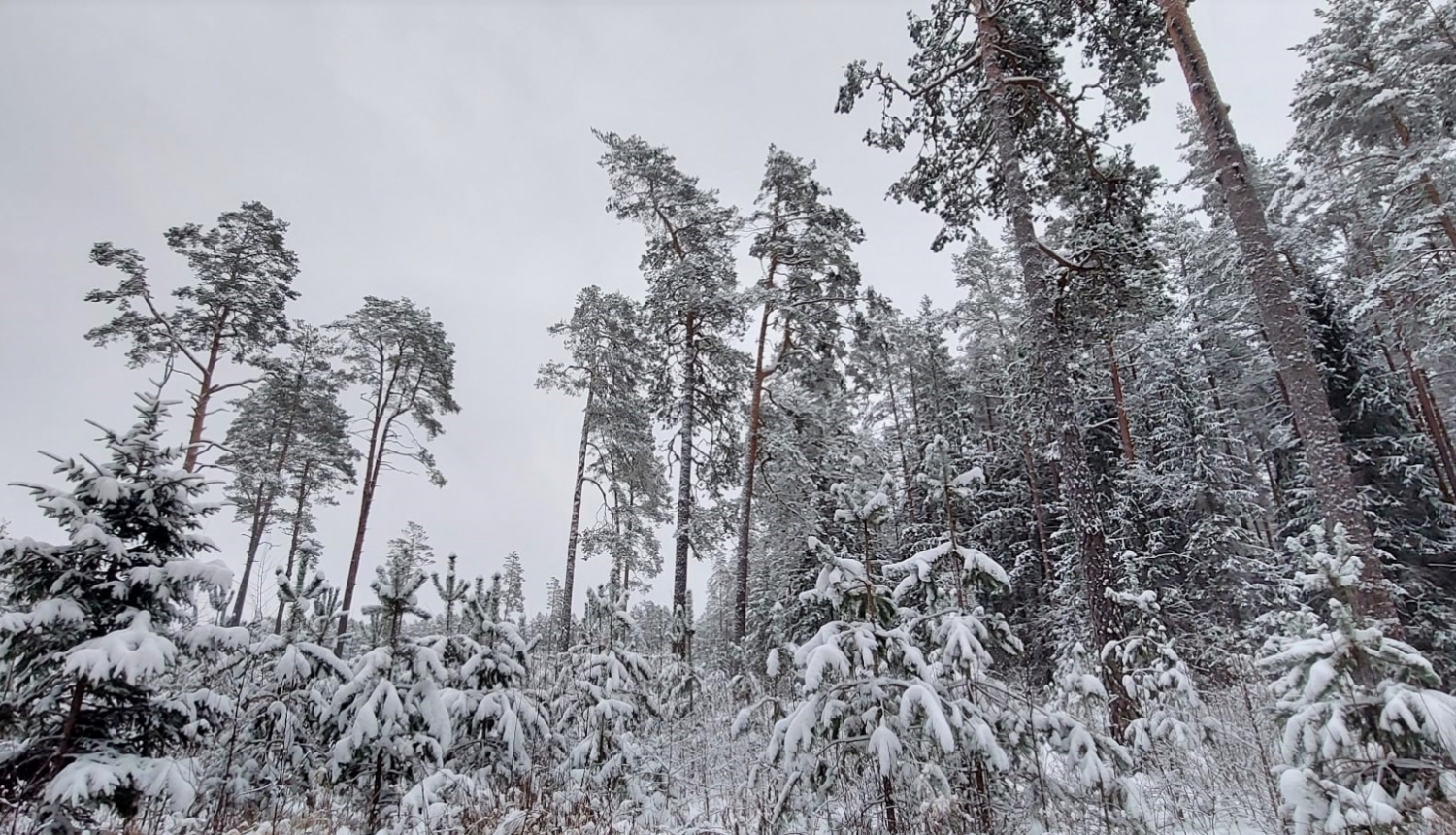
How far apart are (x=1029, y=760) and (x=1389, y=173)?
19059 millimetres

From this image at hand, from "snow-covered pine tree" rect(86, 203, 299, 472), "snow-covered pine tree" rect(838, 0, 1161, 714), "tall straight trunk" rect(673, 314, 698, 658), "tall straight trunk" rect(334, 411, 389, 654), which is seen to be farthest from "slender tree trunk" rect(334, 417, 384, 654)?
"snow-covered pine tree" rect(838, 0, 1161, 714)

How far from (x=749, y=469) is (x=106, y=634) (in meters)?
11.3

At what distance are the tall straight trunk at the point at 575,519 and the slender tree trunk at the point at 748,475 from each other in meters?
7.01

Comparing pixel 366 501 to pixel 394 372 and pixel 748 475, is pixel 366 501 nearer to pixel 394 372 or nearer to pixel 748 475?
pixel 394 372

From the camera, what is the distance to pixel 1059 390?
6.75 meters

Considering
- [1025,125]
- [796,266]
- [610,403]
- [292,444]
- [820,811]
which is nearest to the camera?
[820,811]

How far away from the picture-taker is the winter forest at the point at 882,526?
3.68 m

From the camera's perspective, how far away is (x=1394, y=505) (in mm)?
14531

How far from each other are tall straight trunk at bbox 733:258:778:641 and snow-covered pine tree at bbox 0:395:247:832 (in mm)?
9298

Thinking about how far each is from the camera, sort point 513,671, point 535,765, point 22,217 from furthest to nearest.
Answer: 1. point 22,217
2. point 535,765
3. point 513,671

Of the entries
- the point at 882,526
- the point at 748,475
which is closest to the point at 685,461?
the point at 748,475

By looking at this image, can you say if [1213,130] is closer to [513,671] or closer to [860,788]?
[860,788]

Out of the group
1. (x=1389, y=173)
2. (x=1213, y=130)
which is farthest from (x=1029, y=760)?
(x=1389, y=173)

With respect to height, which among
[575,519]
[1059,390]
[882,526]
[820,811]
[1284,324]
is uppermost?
[575,519]
